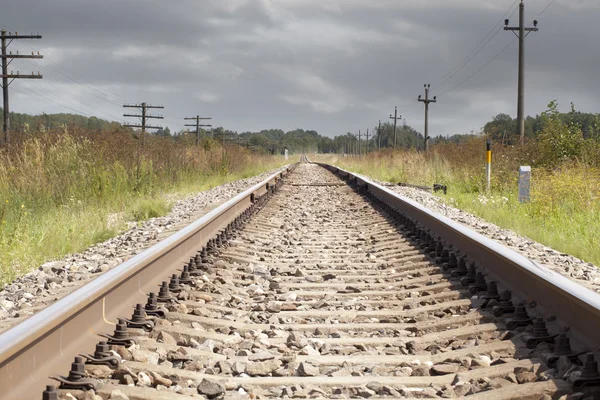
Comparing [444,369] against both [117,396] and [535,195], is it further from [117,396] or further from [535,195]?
[535,195]

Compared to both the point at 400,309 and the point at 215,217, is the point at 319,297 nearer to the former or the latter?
the point at 400,309

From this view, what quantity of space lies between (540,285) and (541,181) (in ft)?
28.6

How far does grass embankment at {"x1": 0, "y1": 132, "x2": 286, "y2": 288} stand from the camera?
6883mm

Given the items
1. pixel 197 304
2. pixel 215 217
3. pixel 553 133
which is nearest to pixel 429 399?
pixel 197 304

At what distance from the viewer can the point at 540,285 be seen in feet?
12.5

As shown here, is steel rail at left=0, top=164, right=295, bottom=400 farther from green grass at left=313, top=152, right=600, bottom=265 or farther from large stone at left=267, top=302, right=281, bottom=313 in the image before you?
green grass at left=313, top=152, right=600, bottom=265

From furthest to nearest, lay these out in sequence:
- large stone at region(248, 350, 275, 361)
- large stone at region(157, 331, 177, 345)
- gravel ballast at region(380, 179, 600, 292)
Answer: gravel ballast at region(380, 179, 600, 292), large stone at region(157, 331, 177, 345), large stone at region(248, 350, 275, 361)

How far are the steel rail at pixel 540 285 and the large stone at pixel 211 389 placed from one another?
160cm

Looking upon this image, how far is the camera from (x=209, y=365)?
3.19m

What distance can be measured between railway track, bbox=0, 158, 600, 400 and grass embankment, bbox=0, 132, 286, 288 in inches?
69.1

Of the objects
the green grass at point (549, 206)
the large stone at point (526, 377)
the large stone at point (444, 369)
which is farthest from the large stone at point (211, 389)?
the green grass at point (549, 206)

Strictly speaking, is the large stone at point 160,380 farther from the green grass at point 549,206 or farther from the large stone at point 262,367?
the green grass at point 549,206

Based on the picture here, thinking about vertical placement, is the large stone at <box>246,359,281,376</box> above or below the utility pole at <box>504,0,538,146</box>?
below

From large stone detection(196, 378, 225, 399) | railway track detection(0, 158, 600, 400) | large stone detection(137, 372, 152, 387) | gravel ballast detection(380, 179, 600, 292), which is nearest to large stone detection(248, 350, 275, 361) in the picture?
railway track detection(0, 158, 600, 400)
